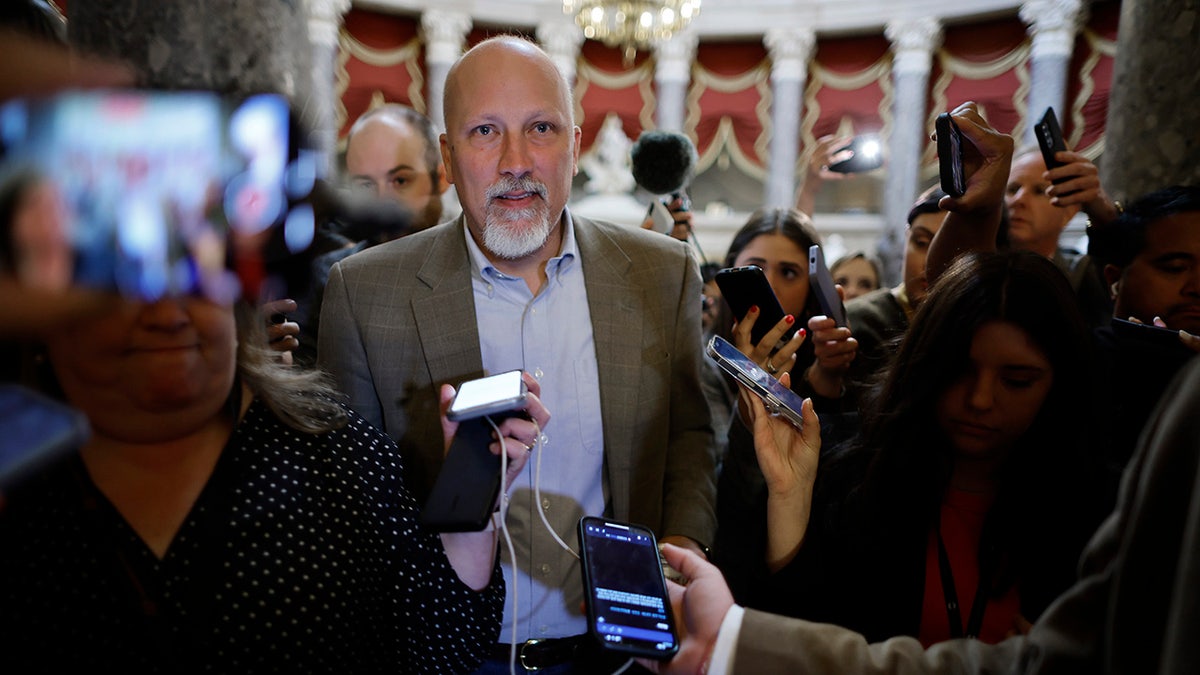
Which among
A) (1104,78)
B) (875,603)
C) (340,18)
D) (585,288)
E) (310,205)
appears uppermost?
(340,18)

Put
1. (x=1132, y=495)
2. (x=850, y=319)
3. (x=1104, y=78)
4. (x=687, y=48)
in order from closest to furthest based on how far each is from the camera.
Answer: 1. (x=1132, y=495)
2. (x=850, y=319)
3. (x=1104, y=78)
4. (x=687, y=48)

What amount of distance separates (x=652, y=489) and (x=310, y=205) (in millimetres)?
893

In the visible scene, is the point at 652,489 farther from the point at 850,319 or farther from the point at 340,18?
the point at 340,18

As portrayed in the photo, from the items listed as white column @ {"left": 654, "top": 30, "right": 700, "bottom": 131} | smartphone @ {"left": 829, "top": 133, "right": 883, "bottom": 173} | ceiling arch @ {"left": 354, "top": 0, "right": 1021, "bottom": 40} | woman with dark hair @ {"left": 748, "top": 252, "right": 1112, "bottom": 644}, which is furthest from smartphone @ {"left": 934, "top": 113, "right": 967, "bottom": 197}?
ceiling arch @ {"left": 354, "top": 0, "right": 1021, "bottom": 40}

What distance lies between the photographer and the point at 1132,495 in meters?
0.63

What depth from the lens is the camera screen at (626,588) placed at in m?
0.99

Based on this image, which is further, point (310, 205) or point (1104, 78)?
point (1104, 78)

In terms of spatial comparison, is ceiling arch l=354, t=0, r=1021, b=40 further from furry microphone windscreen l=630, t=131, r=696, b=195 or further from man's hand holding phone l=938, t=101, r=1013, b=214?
man's hand holding phone l=938, t=101, r=1013, b=214

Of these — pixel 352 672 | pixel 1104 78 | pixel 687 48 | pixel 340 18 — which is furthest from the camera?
pixel 687 48

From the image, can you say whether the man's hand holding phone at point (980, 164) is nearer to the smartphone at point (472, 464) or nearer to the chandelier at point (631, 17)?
the smartphone at point (472, 464)

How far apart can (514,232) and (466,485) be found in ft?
2.10

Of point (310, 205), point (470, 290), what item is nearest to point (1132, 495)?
point (310, 205)

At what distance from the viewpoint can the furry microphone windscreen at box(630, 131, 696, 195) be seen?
2.62m

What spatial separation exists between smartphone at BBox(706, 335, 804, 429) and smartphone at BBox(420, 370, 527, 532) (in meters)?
0.43
